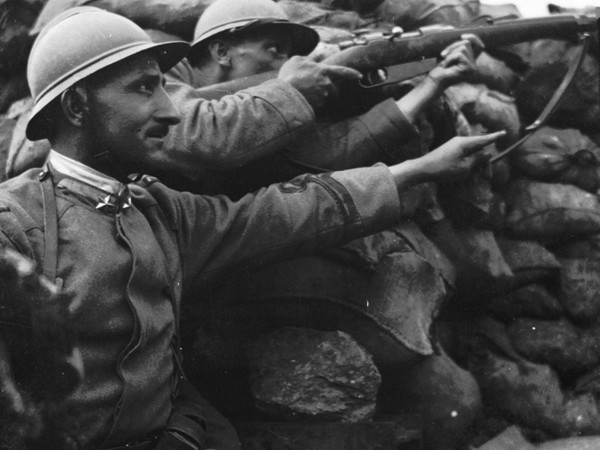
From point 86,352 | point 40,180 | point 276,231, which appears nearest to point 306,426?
point 276,231

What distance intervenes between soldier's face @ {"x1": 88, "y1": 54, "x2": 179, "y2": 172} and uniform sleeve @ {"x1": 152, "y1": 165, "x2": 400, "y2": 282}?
0.73 feet

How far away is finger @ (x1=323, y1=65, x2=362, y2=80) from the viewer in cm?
343

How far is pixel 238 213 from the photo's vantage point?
307cm

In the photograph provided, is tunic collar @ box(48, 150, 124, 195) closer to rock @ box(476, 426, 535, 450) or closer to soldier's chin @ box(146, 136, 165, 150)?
soldier's chin @ box(146, 136, 165, 150)

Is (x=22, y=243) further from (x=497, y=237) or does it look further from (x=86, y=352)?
(x=497, y=237)

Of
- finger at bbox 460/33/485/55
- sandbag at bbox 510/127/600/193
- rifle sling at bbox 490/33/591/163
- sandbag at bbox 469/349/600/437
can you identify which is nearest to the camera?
finger at bbox 460/33/485/55

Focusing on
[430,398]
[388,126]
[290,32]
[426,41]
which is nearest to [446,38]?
[426,41]

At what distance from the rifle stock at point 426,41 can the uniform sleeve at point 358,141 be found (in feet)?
0.65

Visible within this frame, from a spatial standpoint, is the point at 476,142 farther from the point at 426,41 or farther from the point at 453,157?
the point at 426,41

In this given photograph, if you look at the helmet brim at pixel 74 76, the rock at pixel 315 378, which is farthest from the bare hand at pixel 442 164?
the helmet brim at pixel 74 76

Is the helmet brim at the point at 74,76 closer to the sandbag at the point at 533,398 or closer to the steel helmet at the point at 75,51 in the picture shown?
the steel helmet at the point at 75,51

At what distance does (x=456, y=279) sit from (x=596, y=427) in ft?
2.90

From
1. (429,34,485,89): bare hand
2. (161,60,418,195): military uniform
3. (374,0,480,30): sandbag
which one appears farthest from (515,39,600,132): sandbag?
(161,60,418,195): military uniform

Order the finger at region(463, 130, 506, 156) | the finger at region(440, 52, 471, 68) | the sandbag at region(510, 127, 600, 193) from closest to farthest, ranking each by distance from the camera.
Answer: the finger at region(463, 130, 506, 156) → the finger at region(440, 52, 471, 68) → the sandbag at region(510, 127, 600, 193)
